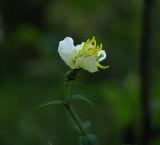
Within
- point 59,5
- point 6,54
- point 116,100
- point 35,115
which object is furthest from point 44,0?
point 116,100

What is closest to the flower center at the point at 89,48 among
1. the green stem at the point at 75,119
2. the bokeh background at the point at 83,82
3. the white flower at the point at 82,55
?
the white flower at the point at 82,55

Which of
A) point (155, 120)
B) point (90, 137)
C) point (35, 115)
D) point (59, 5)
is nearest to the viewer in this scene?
point (90, 137)

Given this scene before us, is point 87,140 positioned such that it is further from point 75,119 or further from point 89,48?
point 89,48

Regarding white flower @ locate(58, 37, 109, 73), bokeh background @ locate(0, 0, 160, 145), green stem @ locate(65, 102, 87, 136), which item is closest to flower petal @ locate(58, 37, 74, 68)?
white flower @ locate(58, 37, 109, 73)

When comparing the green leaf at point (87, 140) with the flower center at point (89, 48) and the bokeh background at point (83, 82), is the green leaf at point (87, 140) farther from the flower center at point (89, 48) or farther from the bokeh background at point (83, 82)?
the bokeh background at point (83, 82)

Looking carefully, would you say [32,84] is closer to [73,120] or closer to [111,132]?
[111,132]

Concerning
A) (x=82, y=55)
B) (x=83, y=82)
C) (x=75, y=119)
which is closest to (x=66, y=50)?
(x=82, y=55)

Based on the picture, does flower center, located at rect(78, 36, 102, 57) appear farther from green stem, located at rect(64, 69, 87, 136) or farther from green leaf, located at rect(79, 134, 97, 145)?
green leaf, located at rect(79, 134, 97, 145)
